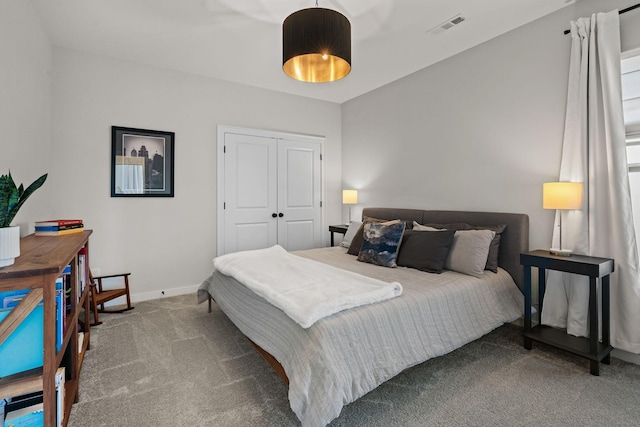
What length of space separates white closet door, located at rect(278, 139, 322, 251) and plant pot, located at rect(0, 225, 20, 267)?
11.3 ft

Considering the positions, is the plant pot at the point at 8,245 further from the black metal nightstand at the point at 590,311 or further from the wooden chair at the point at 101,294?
the black metal nightstand at the point at 590,311

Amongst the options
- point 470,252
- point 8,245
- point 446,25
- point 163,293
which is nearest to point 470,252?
point 470,252

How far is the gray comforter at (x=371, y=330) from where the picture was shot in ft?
5.12

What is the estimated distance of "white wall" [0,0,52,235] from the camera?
2.01 m

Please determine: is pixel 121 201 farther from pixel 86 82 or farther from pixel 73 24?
pixel 73 24

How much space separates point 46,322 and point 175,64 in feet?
10.8

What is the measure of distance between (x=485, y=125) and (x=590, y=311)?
74.4 inches

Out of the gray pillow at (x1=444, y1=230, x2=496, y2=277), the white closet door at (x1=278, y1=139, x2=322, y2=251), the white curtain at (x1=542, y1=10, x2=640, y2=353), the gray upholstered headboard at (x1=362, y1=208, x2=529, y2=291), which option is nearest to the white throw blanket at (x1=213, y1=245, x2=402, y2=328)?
the gray pillow at (x1=444, y1=230, x2=496, y2=277)

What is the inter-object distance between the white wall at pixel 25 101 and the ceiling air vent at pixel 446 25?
3201 mm

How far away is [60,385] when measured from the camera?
1.56 metres

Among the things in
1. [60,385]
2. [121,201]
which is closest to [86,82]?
[121,201]

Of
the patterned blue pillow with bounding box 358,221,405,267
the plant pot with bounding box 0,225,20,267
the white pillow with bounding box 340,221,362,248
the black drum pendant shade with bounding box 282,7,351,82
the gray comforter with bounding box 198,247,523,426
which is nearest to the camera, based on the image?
the plant pot with bounding box 0,225,20,267

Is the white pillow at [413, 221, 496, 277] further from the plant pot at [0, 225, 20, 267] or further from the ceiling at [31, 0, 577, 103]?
the plant pot at [0, 225, 20, 267]

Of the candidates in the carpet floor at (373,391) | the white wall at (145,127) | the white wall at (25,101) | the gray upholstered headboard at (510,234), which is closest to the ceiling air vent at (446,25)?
the gray upholstered headboard at (510,234)
